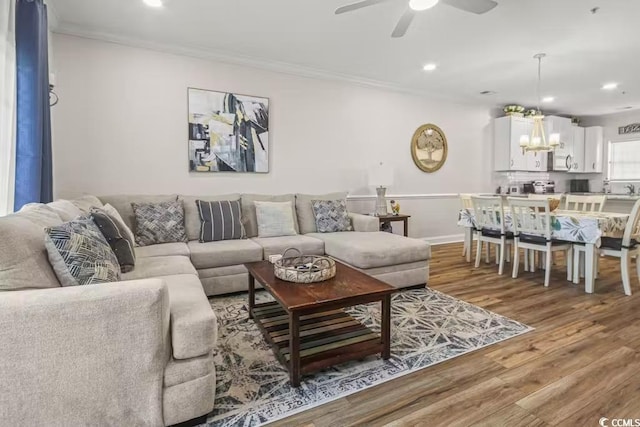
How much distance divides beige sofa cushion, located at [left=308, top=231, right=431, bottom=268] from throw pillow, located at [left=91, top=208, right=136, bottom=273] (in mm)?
1815

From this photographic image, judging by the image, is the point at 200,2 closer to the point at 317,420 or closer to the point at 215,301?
the point at 215,301

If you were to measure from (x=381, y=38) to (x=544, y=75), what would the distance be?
8.67 ft

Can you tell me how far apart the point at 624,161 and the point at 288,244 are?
24.7 feet

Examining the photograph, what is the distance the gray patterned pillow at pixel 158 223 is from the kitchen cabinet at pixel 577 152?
7470 mm

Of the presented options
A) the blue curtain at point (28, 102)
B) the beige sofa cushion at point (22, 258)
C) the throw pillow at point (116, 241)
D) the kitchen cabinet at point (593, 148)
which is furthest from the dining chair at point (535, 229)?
the kitchen cabinet at point (593, 148)

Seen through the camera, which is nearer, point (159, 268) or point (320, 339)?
point (320, 339)

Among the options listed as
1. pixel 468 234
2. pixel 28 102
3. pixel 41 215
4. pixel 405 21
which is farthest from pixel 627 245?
pixel 28 102

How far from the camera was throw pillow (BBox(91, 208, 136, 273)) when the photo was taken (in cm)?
220

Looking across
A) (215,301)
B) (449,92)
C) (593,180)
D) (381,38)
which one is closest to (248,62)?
(381,38)

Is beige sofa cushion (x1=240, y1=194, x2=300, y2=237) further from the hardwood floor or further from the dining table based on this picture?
the dining table

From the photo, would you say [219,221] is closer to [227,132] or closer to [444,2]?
[227,132]

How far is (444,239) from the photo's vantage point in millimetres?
5949

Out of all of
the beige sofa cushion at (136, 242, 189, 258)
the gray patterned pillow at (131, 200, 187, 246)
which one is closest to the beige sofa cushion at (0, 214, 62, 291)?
the beige sofa cushion at (136, 242, 189, 258)

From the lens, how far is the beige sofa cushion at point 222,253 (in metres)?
3.07
